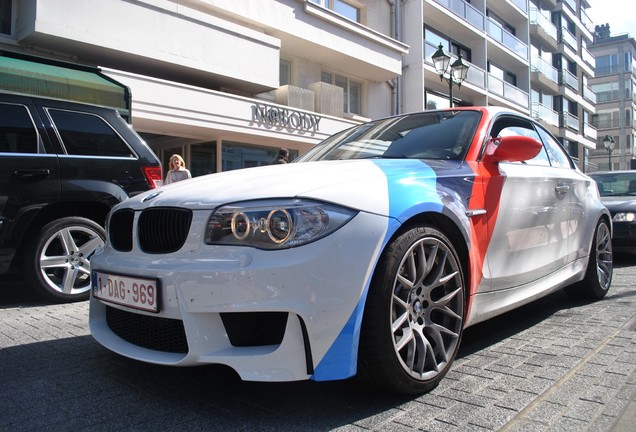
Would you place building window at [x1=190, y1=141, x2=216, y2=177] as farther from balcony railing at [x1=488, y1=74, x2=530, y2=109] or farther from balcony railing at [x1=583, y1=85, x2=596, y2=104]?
balcony railing at [x1=583, y1=85, x2=596, y2=104]

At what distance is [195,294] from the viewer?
2.12 meters

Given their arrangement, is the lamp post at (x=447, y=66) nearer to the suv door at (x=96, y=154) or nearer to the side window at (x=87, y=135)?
the suv door at (x=96, y=154)

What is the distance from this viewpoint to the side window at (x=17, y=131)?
4348 mm

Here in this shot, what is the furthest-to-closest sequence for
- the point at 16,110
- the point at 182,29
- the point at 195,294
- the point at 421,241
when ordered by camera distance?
the point at 182,29, the point at 16,110, the point at 421,241, the point at 195,294

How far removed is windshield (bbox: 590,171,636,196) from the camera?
828cm

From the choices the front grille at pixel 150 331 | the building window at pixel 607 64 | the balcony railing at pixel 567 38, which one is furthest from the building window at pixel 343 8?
the building window at pixel 607 64

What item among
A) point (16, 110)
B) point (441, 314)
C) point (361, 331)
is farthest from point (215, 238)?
point (16, 110)

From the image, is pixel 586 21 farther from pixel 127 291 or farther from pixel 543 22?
pixel 127 291

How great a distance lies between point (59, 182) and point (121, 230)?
2206 millimetres

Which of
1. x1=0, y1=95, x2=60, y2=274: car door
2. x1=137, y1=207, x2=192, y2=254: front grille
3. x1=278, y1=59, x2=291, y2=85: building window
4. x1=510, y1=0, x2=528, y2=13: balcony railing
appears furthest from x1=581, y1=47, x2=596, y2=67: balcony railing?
x1=137, y1=207, x2=192, y2=254: front grille

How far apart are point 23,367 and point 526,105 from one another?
30.3 meters

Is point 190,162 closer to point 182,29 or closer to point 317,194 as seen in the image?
point 182,29

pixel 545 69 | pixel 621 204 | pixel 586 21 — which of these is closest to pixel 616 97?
pixel 586 21

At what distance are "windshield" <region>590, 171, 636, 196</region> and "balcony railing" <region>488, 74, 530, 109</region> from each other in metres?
17.3
